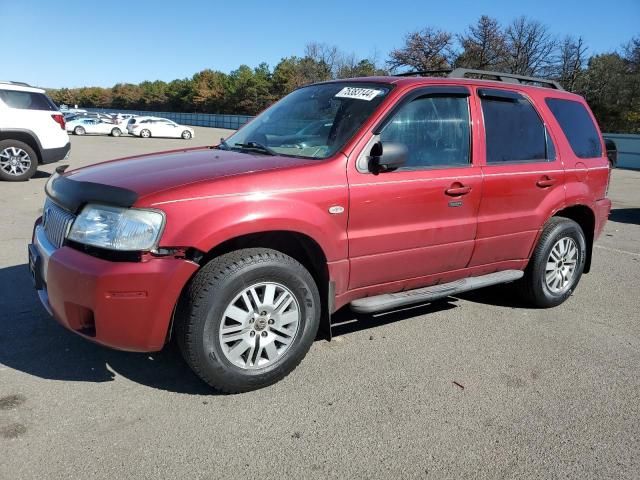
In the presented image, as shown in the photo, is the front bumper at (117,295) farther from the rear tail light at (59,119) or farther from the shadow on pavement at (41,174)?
the shadow on pavement at (41,174)

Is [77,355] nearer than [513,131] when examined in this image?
Yes

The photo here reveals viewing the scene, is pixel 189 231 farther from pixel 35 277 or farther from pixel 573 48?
pixel 573 48

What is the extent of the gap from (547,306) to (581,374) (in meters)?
1.30

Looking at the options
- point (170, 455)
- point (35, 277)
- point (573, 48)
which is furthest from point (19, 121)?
point (573, 48)

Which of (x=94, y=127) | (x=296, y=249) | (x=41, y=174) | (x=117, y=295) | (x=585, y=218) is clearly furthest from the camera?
(x=94, y=127)

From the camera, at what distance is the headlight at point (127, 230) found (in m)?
2.75

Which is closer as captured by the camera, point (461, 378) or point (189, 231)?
point (189, 231)

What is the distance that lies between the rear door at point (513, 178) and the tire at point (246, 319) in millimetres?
1615

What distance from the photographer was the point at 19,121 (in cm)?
1070

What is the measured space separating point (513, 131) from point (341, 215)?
1884mm

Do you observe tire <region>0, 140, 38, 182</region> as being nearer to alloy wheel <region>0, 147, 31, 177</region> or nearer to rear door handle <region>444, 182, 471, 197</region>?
alloy wheel <region>0, 147, 31, 177</region>

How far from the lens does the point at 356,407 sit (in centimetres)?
304

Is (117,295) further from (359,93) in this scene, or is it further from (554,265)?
(554,265)

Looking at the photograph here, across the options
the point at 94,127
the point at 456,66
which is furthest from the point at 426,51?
the point at 94,127
